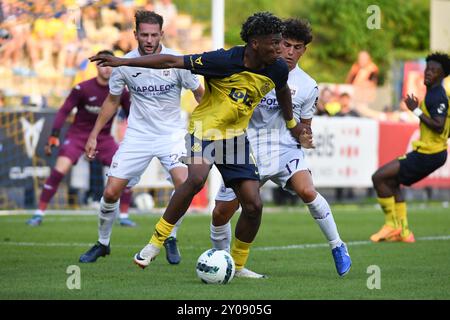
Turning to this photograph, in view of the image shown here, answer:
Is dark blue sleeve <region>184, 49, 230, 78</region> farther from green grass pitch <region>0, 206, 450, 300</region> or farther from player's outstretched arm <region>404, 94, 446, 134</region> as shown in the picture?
player's outstretched arm <region>404, 94, 446, 134</region>

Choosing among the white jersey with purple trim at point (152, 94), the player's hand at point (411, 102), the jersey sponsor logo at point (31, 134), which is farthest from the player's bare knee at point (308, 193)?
the jersey sponsor logo at point (31, 134)

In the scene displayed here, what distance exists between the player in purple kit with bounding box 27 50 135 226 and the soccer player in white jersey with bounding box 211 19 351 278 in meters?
5.30

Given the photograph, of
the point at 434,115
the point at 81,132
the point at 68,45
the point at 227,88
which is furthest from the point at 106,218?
the point at 68,45

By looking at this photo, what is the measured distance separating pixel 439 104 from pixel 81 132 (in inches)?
203

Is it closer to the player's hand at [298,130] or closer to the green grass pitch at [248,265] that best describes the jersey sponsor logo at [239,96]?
the player's hand at [298,130]

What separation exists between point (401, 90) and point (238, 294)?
68.4ft

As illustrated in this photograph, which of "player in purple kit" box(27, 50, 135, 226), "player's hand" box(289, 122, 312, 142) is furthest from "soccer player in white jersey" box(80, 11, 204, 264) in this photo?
"player in purple kit" box(27, 50, 135, 226)

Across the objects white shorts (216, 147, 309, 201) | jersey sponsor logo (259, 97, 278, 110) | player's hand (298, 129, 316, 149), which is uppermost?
jersey sponsor logo (259, 97, 278, 110)

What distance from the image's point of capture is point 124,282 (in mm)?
8148

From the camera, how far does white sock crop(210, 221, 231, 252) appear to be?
29.6 ft

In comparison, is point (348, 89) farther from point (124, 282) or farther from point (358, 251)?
point (124, 282)
